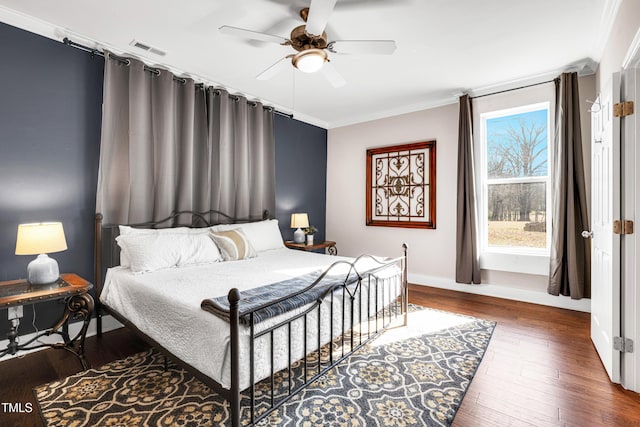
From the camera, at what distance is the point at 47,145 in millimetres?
2541

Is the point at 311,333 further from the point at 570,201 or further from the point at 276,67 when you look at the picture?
the point at 570,201

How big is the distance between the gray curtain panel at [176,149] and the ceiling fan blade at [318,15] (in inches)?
73.6

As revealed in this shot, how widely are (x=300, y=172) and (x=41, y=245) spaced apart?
3.46 metres

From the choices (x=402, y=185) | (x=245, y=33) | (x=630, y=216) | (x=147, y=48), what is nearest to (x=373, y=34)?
(x=245, y=33)

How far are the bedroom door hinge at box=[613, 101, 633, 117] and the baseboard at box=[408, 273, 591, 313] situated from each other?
234cm

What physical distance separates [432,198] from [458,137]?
89cm

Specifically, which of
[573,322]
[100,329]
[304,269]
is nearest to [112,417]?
[100,329]

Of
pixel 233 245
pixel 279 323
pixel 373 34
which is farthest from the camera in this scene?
pixel 233 245

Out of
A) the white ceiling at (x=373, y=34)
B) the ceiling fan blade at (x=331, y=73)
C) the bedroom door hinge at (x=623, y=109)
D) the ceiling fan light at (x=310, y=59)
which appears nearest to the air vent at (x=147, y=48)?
the white ceiling at (x=373, y=34)

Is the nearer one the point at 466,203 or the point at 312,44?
the point at 312,44

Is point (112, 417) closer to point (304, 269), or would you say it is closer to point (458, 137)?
point (304, 269)

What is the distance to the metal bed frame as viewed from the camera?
4.72ft

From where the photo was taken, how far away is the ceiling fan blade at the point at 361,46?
7.43 ft

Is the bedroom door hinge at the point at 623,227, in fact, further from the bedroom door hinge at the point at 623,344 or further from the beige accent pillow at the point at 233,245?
the beige accent pillow at the point at 233,245
